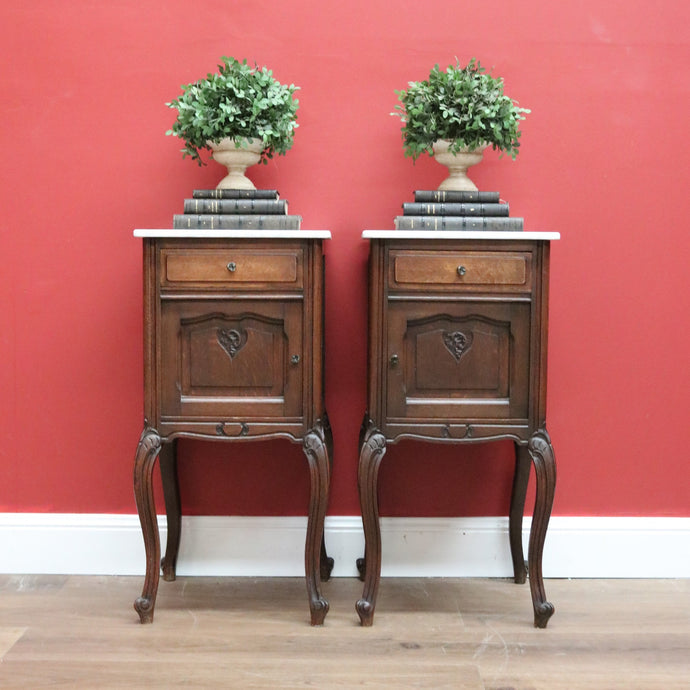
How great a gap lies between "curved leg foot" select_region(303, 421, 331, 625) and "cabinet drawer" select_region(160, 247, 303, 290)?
0.41 meters

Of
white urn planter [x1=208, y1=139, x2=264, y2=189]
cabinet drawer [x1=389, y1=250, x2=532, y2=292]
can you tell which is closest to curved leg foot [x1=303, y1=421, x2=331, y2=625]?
cabinet drawer [x1=389, y1=250, x2=532, y2=292]

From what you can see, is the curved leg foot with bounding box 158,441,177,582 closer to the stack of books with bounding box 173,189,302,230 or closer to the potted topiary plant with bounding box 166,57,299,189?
the stack of books with bounding box 173,189,302,230

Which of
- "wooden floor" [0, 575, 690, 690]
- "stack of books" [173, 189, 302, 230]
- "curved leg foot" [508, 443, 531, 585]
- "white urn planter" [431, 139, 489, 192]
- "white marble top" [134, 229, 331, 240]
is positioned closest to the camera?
"wooden floor" [0, 575, 690, 690]

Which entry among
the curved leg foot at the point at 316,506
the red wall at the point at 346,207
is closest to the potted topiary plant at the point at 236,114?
the red wall at the point at 346,207

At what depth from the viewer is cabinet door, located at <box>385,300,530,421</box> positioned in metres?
2.14

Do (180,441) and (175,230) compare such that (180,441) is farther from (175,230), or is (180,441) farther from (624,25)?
(624,25)

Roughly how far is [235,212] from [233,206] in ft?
0.06

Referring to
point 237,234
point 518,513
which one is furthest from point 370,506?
point 237,234

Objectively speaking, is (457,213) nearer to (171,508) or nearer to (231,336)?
(231,336)

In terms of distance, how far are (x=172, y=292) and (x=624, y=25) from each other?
159cm

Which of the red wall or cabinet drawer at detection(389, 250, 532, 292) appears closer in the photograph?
cabinet drawer at detection(389, 250, 532, 292)

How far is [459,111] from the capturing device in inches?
88.2

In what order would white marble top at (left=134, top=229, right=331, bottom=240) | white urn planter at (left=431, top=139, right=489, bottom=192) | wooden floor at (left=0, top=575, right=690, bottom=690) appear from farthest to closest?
white urn planter at (left=431, top=139, right=489, bottom=192) < white marble top at (left=134, top=229, right=331, bottom=240) < wooden floor at (left=0, top=575, right=690, bottom=690)

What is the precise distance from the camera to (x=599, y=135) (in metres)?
2.50
